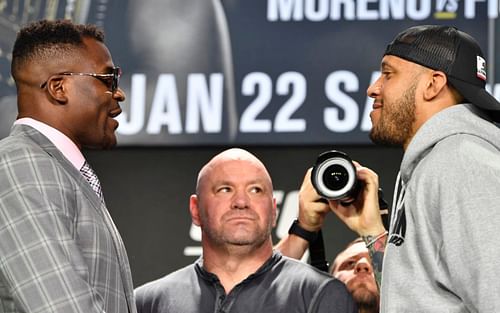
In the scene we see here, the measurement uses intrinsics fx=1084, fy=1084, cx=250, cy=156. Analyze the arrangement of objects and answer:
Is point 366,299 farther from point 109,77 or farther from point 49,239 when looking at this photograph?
point 49,239

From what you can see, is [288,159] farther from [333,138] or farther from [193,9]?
[193,9]

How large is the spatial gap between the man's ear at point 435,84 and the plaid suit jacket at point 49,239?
77 centimetres

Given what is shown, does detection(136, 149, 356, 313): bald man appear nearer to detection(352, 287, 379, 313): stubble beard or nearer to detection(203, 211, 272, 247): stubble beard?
detection(203, 211, 272, 247): stubble beard

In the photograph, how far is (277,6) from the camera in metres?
4.16

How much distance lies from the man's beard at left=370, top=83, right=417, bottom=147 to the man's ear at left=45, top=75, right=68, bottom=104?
71cm

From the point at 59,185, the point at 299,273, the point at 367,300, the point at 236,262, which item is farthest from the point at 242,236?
the point at 59,185

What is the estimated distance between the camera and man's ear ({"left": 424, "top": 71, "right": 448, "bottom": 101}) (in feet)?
7.77

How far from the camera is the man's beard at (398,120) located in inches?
93.8

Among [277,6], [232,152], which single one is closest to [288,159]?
[277,6]

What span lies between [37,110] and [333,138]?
6.54 ft

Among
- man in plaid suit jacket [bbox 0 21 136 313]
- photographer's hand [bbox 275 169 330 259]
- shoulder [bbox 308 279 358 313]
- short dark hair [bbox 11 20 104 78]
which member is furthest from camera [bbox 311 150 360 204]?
short dark hair [bbox 11 20 104 78]

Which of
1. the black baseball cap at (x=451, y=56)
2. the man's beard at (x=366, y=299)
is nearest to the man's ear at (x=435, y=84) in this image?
the black baseball cap at (x=451, y=56)

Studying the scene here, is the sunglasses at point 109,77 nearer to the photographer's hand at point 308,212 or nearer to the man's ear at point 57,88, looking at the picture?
the man's ear at point 57,88

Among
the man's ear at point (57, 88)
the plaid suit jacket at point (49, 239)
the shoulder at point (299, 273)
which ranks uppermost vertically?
the man's ear at point (57, 88)
